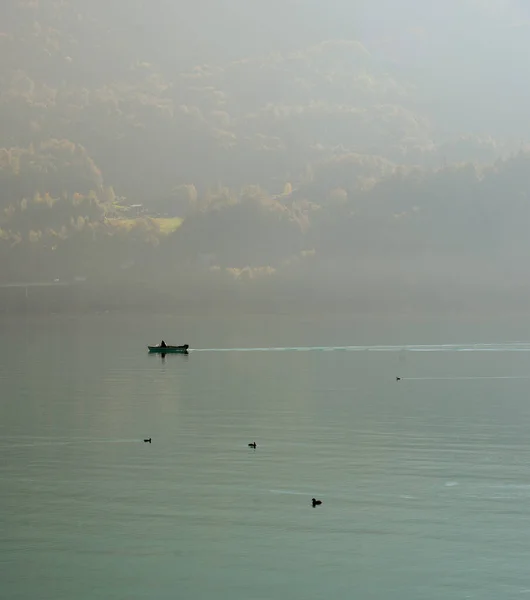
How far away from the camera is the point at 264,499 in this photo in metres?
66.5

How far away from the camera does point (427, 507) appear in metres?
64.3

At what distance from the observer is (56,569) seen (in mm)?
51125

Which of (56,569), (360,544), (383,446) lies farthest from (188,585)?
(383,446)

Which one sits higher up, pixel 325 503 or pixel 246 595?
pixel 325 503

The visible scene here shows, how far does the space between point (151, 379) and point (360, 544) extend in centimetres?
11333

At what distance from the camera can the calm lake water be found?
49.7 metres

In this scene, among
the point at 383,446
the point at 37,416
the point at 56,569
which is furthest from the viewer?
the point at 37,416

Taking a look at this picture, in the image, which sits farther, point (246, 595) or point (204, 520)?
point (204, 520)

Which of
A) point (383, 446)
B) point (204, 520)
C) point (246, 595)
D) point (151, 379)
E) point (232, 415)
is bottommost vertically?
point (246, 595)

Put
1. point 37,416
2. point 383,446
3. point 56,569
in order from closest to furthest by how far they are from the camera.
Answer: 1. point 56,569
2. point 383,446
3. point 37,416

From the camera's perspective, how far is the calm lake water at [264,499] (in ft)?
163

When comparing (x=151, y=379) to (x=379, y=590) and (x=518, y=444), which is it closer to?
(x=518, y=444)

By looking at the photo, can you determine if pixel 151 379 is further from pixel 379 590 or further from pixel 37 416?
pixel 379 590

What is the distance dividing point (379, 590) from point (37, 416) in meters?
71.5
